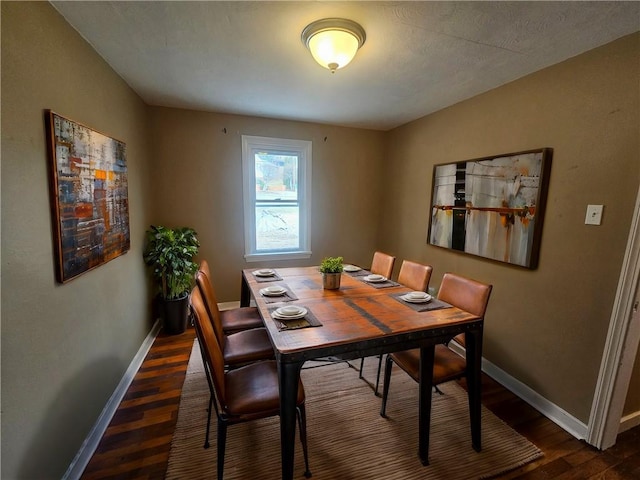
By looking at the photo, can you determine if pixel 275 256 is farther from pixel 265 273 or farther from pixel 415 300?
pixel 415 300

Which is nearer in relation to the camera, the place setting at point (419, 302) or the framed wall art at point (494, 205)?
the place setting at point (419, 302)

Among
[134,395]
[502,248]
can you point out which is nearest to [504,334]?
[502,248]

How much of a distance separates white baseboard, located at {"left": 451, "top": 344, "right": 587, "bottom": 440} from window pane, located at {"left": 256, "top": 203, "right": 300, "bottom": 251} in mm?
2459

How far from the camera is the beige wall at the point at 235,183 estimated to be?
3.06 metres

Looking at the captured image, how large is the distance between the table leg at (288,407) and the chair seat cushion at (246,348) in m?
0.60

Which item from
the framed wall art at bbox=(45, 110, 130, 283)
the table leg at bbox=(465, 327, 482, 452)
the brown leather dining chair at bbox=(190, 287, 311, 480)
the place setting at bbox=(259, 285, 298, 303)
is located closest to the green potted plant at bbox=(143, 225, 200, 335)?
the framed wall art at bbox=(45, 110, 130, 283)

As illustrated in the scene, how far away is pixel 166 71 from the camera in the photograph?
211 centimetres

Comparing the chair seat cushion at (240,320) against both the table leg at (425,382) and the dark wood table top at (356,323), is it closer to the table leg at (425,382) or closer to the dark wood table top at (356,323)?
the dark wood table top at (356,323)

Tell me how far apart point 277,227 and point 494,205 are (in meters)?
2.39

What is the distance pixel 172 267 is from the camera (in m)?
2.74

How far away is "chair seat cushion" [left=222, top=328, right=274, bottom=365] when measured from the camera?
1754mm

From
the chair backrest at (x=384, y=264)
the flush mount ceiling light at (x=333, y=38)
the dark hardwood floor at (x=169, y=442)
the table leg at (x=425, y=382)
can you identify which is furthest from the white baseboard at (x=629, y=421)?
the flush mount ceiling light at (x=333, y=38)

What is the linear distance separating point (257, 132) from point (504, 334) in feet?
10.3

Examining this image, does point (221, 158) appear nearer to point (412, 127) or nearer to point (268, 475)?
point (412, 127)
